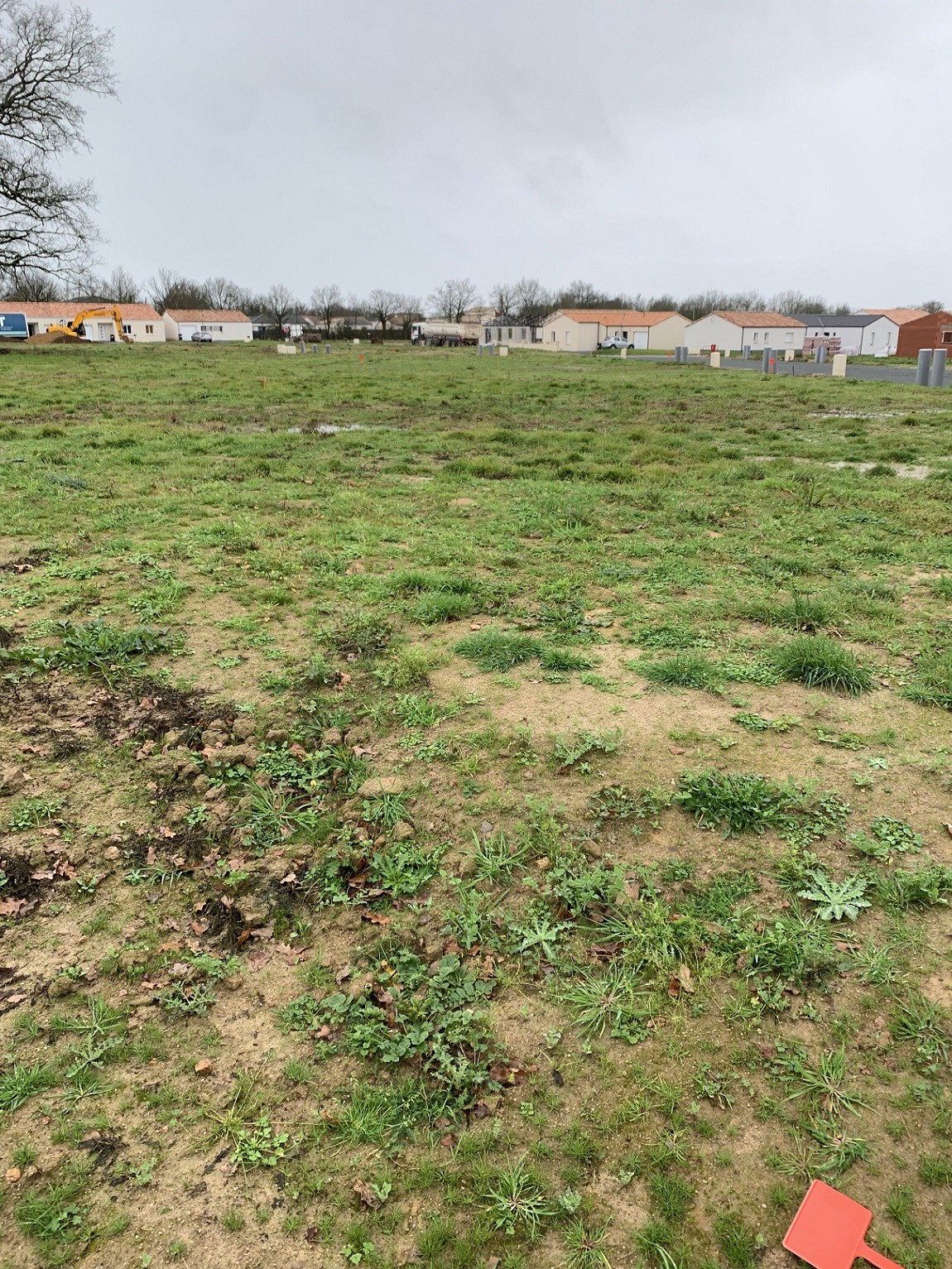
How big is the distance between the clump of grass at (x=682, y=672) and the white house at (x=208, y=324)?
294 feet

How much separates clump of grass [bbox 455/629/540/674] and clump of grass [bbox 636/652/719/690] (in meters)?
0.72

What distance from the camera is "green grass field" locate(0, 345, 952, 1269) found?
2219mm

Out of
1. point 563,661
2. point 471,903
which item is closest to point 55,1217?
point 471,903

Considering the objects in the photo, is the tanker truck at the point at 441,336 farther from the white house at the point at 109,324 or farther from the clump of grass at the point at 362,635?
the clump of grass at the point at 362,635

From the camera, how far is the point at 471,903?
123 inches

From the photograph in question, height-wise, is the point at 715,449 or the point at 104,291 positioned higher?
the point at 104,291

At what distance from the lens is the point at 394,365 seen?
37.9 meters

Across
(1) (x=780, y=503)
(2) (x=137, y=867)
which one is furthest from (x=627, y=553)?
(2) (x=137, y=867)

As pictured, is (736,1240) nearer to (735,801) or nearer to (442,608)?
(735,801)

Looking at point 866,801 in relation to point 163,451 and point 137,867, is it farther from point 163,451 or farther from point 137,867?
point 163,451

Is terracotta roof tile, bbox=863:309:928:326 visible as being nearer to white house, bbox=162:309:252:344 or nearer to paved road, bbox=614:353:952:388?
paved road, bbox=614:353:952:388

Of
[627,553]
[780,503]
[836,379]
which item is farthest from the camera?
[836,379]

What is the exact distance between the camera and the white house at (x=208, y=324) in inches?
3337

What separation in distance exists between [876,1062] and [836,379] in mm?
28482
